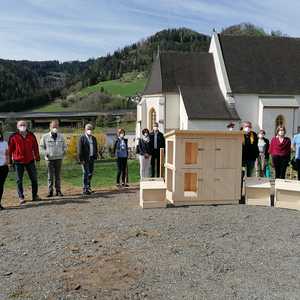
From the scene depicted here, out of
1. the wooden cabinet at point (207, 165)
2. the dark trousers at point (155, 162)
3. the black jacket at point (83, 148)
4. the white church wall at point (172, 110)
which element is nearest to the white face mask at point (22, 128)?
the black jacket at point (83, 148)

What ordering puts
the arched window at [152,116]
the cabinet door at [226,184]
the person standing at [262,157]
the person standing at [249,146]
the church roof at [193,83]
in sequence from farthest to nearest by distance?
the arched window at [152,116]
the church roof at [193,83]
the person standing at [262,157]
the person standing at [249,146]
the cabinet door at [226,184]

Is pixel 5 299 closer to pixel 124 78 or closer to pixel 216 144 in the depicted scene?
pixel 216 144

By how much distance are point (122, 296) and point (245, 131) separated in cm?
684

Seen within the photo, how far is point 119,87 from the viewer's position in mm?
112438

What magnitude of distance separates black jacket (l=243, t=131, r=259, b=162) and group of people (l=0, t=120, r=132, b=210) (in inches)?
138

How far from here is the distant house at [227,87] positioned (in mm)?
37906

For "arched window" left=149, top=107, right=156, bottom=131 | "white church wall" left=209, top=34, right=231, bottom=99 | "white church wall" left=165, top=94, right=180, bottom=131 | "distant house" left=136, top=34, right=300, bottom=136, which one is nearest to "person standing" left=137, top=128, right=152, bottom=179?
"distant house" left=136, top=34, right=300, bottom=136

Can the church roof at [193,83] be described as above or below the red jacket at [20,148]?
above

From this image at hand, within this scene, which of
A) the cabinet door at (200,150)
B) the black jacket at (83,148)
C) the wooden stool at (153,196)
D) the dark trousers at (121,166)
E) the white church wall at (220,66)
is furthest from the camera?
the white church wall at (220,66)

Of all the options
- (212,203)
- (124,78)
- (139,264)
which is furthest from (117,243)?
(124,78)

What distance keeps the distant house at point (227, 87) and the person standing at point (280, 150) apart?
82.1ft

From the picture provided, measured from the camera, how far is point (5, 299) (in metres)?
4.78

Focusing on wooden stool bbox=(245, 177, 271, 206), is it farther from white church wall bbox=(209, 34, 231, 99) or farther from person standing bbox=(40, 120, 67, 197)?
white church wall bbox=(209, 34, 231, 99)

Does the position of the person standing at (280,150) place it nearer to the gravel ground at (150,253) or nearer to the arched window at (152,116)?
the gravel ground at (150,253)
